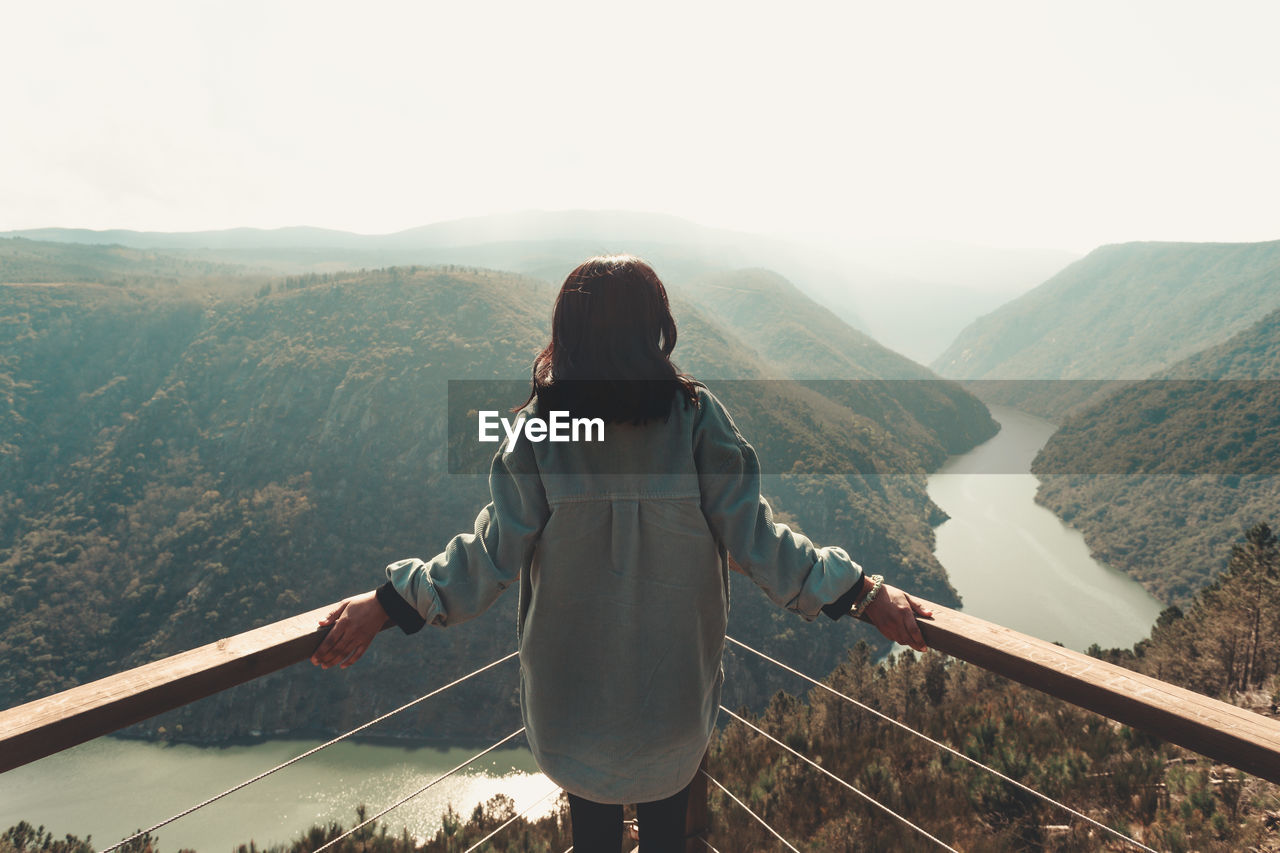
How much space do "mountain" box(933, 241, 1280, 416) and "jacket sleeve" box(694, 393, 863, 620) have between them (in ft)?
325

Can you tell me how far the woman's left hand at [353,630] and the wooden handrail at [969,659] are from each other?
0.15 ft

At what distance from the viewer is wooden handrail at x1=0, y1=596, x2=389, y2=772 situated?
3.01ft

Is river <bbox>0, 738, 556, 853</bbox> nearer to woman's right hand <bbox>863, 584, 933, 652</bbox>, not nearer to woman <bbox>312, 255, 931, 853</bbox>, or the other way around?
woman <bbox>312, 255, 931, 853</bbox>

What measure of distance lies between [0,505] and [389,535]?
30.5 meters

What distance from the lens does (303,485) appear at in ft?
163

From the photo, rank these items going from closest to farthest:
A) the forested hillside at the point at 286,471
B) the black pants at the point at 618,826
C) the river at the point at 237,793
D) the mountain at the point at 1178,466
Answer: the black pants at the point at 618,826
the river at the point at 237,793
the forested hillside at the point at 286,471
the mountain at the point at 1178,466

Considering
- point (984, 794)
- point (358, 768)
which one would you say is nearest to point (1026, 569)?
point (358, 768)

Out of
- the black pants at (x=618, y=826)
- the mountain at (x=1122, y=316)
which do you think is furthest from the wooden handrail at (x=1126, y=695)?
→ the mountain at (x=1122, y=316)

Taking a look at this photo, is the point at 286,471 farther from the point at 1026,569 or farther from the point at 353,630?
the point at 353,630

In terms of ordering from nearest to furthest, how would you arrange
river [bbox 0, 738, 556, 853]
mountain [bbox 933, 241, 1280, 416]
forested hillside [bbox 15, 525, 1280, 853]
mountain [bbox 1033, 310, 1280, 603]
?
forested hillside [bbox 15, 525, 1280, 853]
river [bbox 0, 738, 556, 853]
mountain [bbox 1033, 310, 1280, 603]
mountain [bbox 933, 241, 1280, 416]

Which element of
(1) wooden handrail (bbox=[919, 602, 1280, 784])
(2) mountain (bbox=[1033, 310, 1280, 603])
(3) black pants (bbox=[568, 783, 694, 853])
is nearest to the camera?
(1) wooden handrail (bbox=[919, 602, 1280, 784])

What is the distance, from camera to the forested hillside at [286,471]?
132 ft

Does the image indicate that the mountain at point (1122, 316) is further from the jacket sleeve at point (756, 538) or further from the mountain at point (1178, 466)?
the jacket sleeve at point (756, 538)

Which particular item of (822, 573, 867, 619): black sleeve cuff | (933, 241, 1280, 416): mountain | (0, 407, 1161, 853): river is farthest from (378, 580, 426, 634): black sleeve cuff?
(933, 241, 1280, 416): mountain
